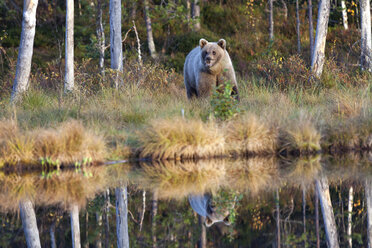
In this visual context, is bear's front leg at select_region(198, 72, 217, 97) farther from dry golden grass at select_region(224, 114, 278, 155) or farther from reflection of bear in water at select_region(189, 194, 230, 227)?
reflection of bear in water at select_region(189, 194, 230, 227)

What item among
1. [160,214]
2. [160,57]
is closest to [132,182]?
[160,214]

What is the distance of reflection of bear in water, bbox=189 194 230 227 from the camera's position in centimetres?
614

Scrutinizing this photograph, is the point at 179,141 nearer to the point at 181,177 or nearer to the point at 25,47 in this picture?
the point at 181,177

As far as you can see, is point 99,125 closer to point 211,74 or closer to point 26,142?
point 26,142

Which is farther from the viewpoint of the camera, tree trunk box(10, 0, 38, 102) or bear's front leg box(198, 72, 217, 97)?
tree trunk box(10, 0, 38, 102)

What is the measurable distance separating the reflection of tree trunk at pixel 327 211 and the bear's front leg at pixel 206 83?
4.53 meters

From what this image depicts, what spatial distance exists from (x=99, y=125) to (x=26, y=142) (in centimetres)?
172

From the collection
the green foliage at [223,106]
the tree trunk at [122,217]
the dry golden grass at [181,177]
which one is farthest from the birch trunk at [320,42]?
the tree trunk at [122,217]

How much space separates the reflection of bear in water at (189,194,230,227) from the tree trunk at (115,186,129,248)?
76 cm

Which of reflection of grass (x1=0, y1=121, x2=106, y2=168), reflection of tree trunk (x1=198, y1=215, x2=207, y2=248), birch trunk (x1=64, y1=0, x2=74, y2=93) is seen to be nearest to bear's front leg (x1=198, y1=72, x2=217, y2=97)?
reflection of grass (x1=0, y1=121, x2=106, y2=168)

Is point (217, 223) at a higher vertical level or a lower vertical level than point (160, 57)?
lower

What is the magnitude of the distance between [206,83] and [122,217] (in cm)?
569

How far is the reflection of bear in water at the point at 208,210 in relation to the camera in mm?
6136

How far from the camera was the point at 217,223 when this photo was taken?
6031 millimetres
